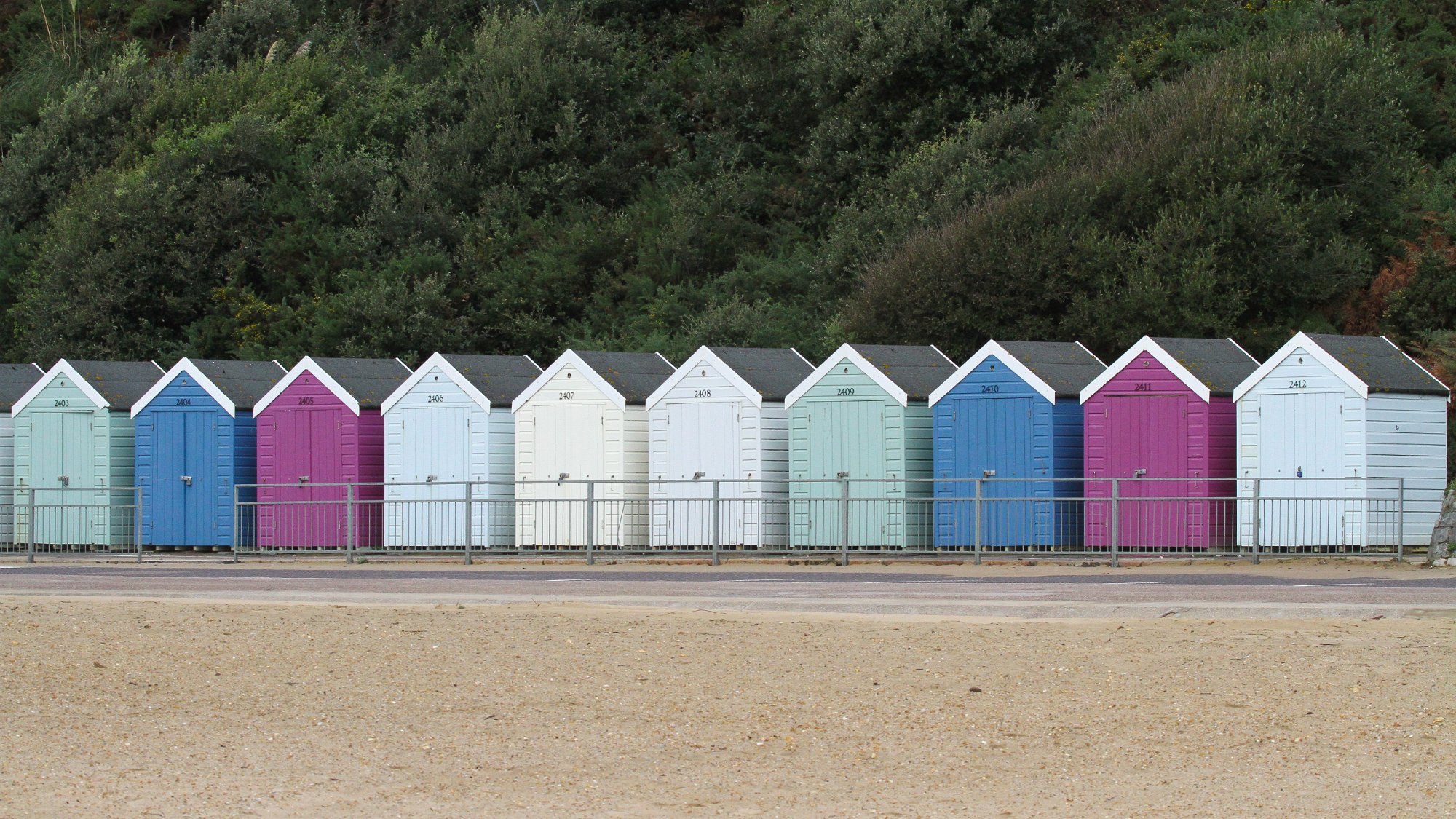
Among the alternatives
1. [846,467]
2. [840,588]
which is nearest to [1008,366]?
[846,467]

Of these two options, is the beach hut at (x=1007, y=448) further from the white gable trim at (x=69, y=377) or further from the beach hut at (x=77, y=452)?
the white gable trim at (x=69, y=377)

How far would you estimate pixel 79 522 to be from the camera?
27.6 metres

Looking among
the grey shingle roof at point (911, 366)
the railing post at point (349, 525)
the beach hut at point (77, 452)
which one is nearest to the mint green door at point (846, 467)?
the grey shingle roof at point (911, 366)

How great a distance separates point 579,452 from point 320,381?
13.1 ft

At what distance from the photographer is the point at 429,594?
18016 millimetres

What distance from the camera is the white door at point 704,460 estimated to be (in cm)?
2427

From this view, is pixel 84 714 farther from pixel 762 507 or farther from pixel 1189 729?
pixel 762 507

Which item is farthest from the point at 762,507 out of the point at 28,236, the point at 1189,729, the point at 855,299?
the point at 28,236

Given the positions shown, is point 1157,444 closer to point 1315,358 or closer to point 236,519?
point 1315,358

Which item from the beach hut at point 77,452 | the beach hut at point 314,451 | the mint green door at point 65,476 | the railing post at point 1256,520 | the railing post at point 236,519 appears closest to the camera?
the railing post at point 1256,520

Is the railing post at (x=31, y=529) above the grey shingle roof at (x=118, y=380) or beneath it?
beneath

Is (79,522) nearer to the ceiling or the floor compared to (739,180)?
nearer to the floor

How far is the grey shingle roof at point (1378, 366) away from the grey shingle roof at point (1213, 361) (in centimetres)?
135

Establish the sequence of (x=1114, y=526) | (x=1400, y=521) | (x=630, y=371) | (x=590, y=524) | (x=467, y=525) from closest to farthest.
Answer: (x=1400, y=521)
(x=1114, y=526)
(x=590, y=524)
(x=467, y=525)
(x=630, y=371)
